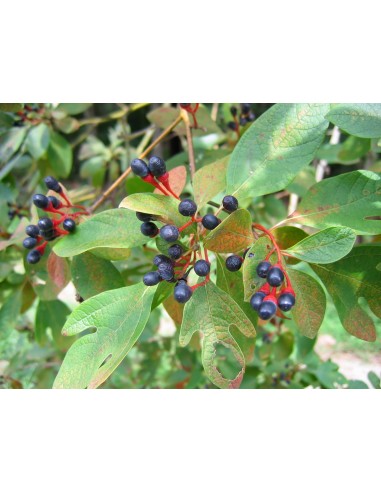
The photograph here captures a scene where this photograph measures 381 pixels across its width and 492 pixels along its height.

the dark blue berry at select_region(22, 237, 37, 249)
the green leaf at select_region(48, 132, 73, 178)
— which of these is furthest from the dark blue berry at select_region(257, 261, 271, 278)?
the green leaf at select_region(48, 132, 73, 178)

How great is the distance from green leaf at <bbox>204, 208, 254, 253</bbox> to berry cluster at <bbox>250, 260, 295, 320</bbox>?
81mm

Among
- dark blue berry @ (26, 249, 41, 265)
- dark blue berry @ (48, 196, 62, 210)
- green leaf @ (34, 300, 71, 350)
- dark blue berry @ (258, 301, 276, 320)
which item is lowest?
green leaf @ (34, 300, 71, 350)

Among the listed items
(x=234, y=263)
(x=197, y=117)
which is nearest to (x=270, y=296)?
(x=234, y=263)

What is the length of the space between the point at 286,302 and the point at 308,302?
0.18m

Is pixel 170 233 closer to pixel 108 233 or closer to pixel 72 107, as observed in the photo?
pixel 108 233

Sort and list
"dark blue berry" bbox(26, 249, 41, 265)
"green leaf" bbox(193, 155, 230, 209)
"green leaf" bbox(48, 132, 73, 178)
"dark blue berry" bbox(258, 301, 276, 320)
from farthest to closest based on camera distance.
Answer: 1. "green leaf" bbox(48, 132, 73, 178)
2. "dark blue berry" bbox(26, 249, 41, 265)
3. "green leaf" bbox(193, 155, 230, 209)
4. "dark blue berry" bbox(258, 301, 276, 320)

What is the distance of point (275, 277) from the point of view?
769mm

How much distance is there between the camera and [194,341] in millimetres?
1611

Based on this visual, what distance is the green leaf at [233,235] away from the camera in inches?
33.9

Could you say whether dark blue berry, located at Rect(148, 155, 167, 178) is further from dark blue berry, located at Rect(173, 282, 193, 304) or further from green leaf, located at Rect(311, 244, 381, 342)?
green leaf, located at Rect(311, 244, 381, 342)

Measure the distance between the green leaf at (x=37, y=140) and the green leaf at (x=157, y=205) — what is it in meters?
1.17

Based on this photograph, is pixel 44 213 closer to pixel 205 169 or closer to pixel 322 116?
pixel 205 169

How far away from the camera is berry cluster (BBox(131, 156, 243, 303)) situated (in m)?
0.86

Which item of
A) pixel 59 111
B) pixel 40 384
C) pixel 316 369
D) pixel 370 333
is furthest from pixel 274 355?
pixel 59 111
